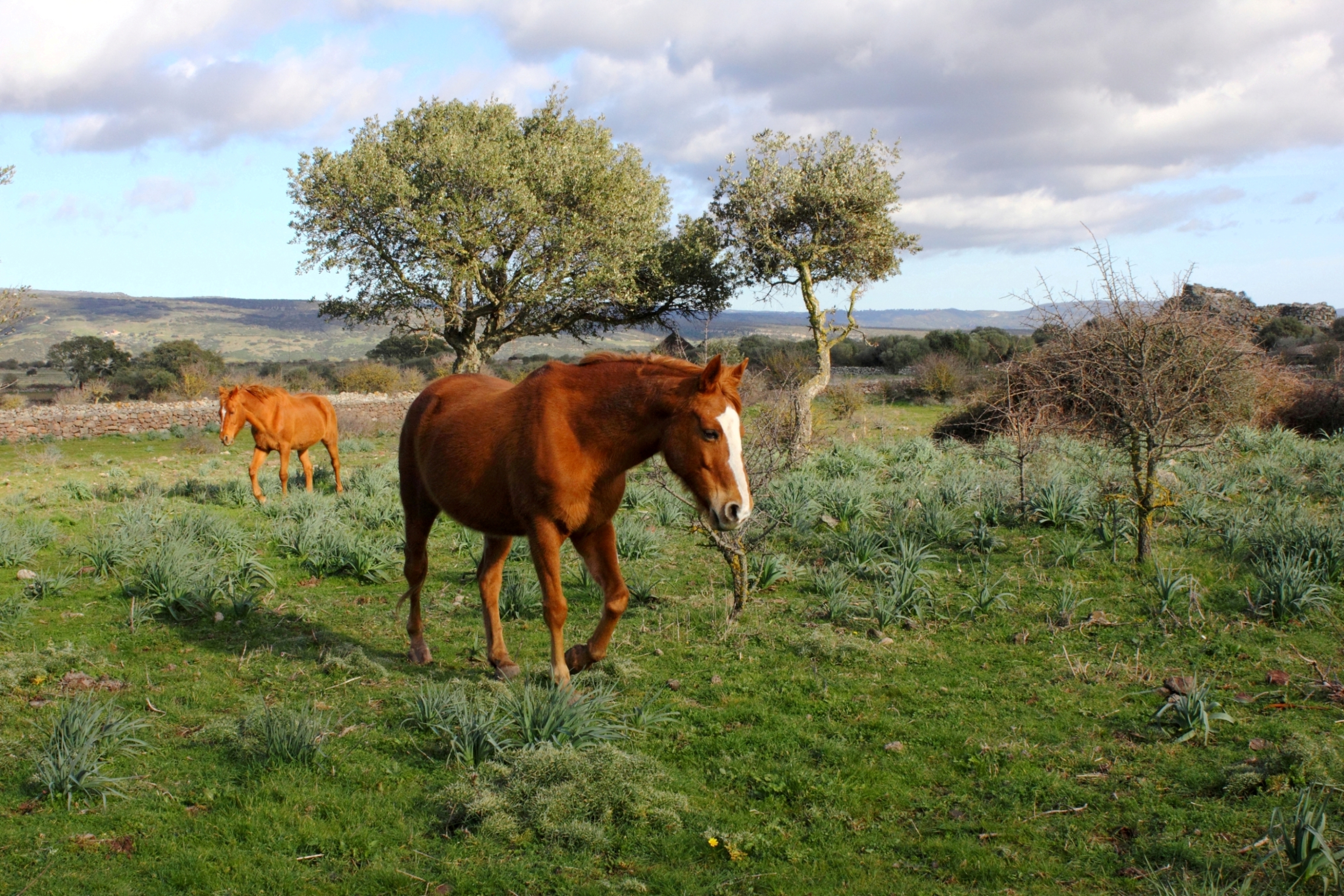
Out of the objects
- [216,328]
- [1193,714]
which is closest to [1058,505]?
[1193,714]

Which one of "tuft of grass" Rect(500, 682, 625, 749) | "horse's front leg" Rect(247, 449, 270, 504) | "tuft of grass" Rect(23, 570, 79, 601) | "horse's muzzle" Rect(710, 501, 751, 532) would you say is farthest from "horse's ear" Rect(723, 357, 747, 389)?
"horse's front leg" Rect(247, 449, 270, 504)

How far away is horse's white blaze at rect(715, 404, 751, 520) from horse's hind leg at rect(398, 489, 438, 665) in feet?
9.04

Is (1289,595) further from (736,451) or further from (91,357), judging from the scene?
(91,357)

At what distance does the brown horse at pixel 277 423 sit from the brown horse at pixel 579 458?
9104 millimetres

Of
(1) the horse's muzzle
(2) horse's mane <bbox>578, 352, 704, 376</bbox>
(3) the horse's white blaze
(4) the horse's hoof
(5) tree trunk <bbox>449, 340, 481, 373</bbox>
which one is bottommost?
(4) the horse's hoof

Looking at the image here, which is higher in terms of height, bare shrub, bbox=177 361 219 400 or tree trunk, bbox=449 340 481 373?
tree trunk, bbox=449 340 481 373

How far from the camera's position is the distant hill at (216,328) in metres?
89.1

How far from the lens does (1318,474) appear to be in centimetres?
1123

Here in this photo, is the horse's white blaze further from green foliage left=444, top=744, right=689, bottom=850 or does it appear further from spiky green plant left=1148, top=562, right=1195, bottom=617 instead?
spiky green plant left=1148, top=562, right=1195, bottom=617

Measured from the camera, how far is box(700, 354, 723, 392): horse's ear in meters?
4.53

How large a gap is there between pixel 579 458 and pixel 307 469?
11.2 meters

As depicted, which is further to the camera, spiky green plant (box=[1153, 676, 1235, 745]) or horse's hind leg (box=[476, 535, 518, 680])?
horse's hind leg (box=[476, 535, 518, 680])

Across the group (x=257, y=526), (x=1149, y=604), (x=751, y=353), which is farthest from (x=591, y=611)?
(x=751, y=353)

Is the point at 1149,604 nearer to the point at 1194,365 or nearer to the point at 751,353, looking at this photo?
the point at 1194,365
